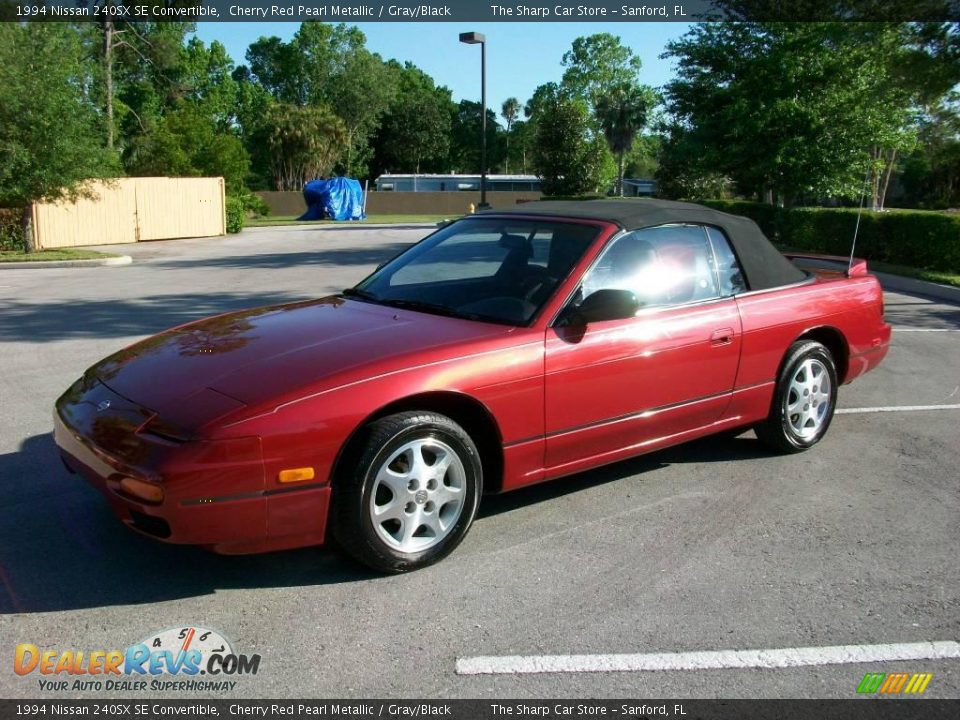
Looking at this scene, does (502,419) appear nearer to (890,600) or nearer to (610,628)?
(610,628)

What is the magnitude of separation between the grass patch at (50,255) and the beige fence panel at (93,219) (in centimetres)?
158

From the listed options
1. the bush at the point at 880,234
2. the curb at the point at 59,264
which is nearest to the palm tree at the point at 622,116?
the bush at the point at 880,234

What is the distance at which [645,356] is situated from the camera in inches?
183

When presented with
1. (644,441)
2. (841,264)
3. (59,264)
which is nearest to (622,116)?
(59,264)

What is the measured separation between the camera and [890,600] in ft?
12.3

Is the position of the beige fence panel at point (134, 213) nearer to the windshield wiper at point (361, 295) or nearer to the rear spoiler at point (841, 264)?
the windshield wiper at point (361, 295)

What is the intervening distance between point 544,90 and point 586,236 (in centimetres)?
8772

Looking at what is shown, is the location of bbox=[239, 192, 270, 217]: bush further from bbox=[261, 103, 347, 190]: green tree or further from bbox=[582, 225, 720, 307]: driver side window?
bbox=[582, 225, 720, 307]: driver side window

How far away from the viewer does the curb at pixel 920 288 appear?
14.3m

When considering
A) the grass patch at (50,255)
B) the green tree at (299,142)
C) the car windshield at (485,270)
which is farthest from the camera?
the green tree at (299,142)

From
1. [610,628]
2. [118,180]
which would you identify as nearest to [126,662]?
[610,628]

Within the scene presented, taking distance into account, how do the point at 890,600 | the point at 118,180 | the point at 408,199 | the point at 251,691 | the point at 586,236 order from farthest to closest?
the point at 408,199, the point at 118,180, the point at 586,236, the point at 890,600, the point at 251,691

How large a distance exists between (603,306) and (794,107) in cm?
1923

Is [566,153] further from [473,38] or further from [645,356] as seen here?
[645,356]
